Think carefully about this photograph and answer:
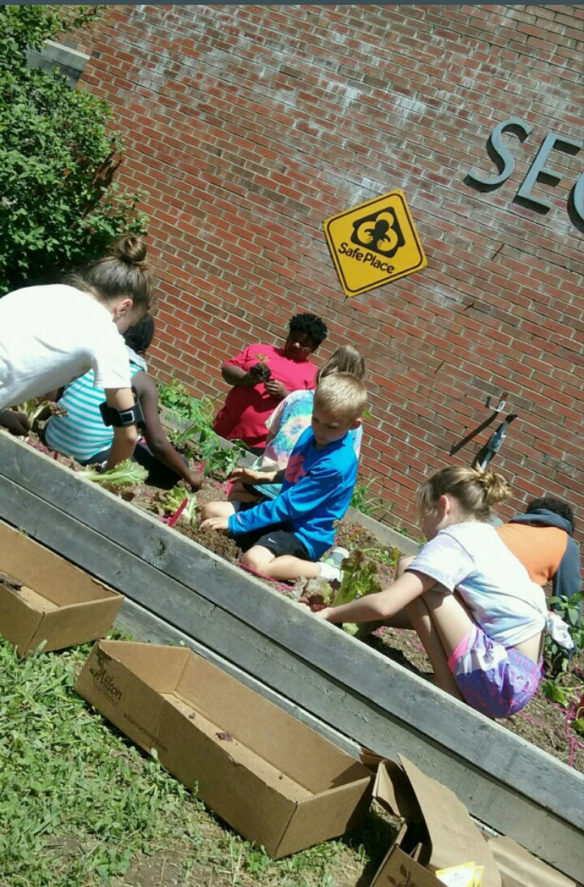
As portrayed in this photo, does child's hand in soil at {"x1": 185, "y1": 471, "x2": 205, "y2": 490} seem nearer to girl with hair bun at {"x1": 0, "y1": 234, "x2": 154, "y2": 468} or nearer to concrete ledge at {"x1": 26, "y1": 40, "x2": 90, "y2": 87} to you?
girl with hair bun at {"x1": 0, "y1": 234, "x2": 154, "y2": 468}

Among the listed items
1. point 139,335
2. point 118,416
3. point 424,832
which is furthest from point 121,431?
point 139,335

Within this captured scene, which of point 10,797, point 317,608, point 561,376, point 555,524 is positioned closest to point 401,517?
point 561,376

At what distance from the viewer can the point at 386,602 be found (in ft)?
11.8

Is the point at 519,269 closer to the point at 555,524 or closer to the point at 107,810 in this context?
the point at 555,524

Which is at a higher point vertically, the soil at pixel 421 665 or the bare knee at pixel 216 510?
the bare knee at pixel 216 510

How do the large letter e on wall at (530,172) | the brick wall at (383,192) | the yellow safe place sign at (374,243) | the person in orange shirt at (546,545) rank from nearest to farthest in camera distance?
1. the person in orange shirt at (546,545)
2. the large letter e on wall at (530,172)
3. the brick wall at (383,192)
4. the yellow safe place sign at (374,243)

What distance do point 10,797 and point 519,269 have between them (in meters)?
6.30

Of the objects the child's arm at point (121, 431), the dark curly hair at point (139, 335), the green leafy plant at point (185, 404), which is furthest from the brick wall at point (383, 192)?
the child's arm at point (121, 431)

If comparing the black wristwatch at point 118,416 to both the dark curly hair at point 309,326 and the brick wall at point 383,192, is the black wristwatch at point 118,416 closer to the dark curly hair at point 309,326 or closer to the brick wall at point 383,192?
the dark curly hair at point 309,326

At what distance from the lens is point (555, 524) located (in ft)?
19.6

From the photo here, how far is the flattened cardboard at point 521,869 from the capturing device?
3064 millimetres

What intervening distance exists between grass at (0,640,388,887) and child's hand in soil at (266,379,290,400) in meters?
3.49

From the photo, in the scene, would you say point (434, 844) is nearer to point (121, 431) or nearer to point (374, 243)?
point (121, 431)

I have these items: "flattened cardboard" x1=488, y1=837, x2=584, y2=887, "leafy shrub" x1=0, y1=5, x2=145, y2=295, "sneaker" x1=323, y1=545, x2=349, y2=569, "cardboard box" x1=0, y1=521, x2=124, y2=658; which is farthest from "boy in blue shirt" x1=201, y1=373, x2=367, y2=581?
"leafy shrub" x1=0, y1=5, x2=145, y2=295
